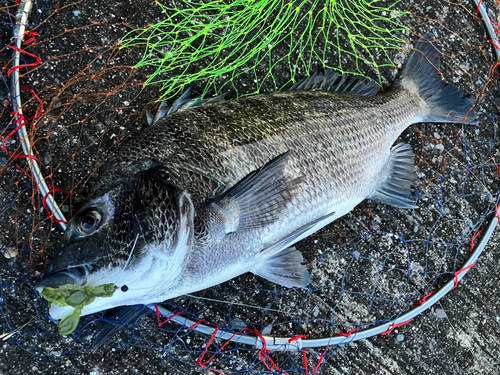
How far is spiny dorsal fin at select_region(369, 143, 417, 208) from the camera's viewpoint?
212 cm

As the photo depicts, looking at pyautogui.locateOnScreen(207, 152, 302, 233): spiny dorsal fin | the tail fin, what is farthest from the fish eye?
the tail fin

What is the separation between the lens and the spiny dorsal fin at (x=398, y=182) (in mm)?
2121

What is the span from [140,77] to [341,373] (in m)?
2.19

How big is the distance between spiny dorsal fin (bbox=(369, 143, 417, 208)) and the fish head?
1.29m

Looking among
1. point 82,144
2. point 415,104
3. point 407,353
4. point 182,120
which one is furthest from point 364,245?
point 82,144

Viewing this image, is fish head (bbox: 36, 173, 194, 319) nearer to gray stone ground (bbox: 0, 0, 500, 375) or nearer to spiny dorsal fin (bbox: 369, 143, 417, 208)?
gray stone ground (bbox: 0, 0, 500, 375)

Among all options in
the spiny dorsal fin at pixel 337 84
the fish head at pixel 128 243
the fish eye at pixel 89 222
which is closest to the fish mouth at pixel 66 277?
the fish head at pixel 128 243

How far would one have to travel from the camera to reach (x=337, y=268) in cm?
221

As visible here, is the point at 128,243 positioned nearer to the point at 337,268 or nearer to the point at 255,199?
the point at 255,199

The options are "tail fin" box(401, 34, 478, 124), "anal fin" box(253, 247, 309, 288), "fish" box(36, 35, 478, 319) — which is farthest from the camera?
"tail fin" box(401, 34, 478, 124)

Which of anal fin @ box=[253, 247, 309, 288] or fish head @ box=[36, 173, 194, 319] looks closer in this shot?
fish head @ box=[36, 173, 194, 319]

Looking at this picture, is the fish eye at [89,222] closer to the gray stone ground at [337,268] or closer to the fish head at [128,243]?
the fish head at [128,243]

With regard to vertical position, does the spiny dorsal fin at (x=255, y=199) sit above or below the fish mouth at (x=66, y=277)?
above

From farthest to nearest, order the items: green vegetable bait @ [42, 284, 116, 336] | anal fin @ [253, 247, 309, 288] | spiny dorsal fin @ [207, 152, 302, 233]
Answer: anal fin @ [253, 247, 309, 288] → spiny dorsal fin @ [207, 152, 302, 233] → green vegetable bait @ [42, 284, 116, 336]
